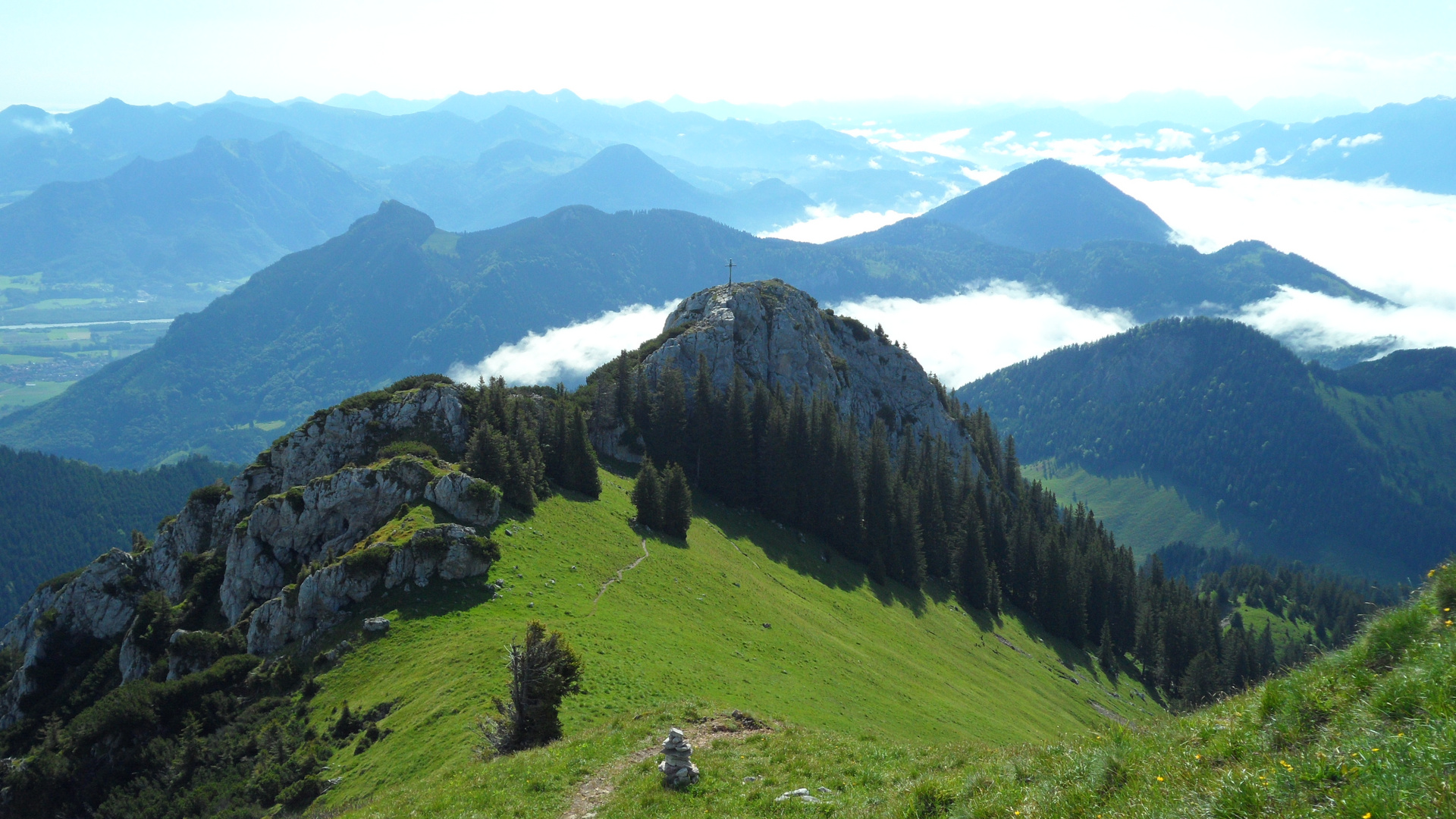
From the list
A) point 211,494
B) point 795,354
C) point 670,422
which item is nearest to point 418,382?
point 211,494

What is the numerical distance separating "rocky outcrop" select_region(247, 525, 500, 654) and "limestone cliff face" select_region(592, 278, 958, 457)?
5383cm

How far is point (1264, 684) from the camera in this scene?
54.0 feet

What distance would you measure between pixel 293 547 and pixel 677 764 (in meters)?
50.4

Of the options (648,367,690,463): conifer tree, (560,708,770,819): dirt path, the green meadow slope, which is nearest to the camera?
the green meadow slope

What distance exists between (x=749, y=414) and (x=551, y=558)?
A: 55080mm

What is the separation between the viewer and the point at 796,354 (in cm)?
13500

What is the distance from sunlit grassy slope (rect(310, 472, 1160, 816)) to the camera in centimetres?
3120

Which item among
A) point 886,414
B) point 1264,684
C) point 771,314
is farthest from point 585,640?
point 886,414

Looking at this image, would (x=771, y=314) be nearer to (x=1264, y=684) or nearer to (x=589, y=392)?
(x=589, y=392)

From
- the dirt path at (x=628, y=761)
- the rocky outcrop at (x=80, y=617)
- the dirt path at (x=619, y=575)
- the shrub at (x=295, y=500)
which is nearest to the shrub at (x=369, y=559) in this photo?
the shrub at (x=295, y=500)

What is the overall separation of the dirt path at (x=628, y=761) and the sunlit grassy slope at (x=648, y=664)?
1.85 feet

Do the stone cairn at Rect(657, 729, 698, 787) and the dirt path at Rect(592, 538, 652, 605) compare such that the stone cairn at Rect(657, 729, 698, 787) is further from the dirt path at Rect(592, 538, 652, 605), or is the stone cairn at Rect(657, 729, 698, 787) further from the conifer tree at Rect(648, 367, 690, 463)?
the conifer tree at Rect(648, 367, 690, 463)

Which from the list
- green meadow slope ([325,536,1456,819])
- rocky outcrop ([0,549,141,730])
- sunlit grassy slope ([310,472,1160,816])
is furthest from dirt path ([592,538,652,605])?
rocky outcrop ([0,549,141,730])

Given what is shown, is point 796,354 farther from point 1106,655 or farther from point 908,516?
point 1106,655
